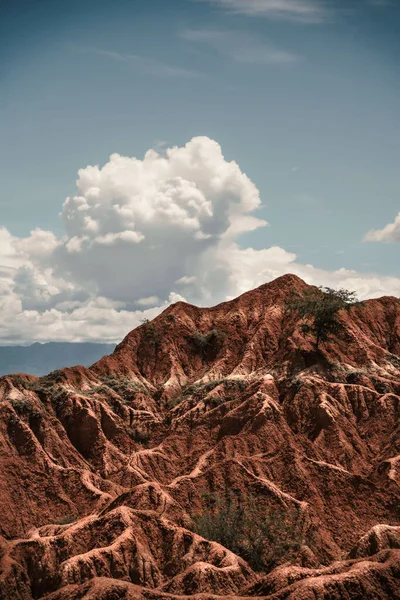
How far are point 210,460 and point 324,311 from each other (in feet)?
97.9

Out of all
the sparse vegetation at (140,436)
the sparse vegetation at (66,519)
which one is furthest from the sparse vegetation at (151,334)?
the sparse vegetation at (66,519)

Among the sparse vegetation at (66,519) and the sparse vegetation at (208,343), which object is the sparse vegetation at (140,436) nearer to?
the sparse vegetation at (66,519)

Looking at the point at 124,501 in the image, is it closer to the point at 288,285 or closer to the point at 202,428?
the point at 202,428

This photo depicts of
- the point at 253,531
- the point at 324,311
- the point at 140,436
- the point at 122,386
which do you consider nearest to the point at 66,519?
the point at 253,531

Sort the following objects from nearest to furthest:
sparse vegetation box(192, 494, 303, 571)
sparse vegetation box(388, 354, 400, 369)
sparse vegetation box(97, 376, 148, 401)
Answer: sparse vegetation box(192, 494, 303, 571), sparse vegetation box(388, 354, 400, 369), sparse vegetation box(97, 376, 148, 401)

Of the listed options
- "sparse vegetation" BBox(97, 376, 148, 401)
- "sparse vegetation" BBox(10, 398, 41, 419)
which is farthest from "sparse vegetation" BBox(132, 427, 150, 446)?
"sparse vegetation" BBox(10, 398, 41, 419)

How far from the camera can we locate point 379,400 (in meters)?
76.5

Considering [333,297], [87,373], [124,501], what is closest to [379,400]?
[333,297]

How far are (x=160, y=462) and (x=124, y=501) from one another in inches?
676

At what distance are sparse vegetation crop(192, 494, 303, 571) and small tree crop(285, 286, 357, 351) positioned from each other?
115ft

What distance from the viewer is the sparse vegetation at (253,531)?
51.9 metres

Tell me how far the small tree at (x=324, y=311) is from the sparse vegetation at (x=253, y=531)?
115 feet

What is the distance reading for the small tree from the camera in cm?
8950

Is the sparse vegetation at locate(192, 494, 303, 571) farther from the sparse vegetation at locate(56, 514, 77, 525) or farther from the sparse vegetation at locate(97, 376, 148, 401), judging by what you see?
the sparse vegetation at locate(97, 376, 148, 401)
